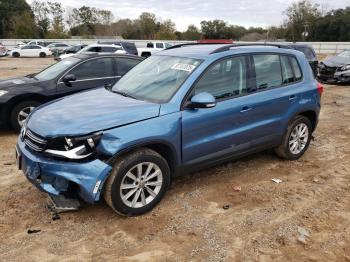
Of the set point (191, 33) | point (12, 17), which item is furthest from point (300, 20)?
point (12, 17)

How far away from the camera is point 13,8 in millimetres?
68562

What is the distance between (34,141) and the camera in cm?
384

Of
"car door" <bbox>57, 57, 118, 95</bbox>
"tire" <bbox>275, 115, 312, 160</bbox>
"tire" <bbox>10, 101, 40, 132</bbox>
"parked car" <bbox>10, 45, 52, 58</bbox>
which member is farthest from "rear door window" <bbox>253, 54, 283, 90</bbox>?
"parked car" <bbox>10, 45, 52, 58</bbox>

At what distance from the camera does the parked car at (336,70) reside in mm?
13796

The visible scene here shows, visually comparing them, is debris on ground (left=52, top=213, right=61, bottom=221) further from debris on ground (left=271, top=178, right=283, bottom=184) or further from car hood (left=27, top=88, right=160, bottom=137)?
debris on ground (left=271, top=178, right=283, bottom=184)

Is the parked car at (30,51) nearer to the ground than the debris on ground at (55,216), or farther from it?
farther from it

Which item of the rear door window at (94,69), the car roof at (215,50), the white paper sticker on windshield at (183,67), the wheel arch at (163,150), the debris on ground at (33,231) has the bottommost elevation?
the debris on ground at (33,231)

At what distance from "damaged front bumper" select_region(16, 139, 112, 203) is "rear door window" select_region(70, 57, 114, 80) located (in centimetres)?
405

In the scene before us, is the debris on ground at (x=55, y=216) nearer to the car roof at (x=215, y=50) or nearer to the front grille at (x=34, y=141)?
the front grille at (x=34, y=141)

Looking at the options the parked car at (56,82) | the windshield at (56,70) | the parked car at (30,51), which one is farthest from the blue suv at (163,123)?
the parked car at (30,51)

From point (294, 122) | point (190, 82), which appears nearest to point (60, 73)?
point (190, 82)

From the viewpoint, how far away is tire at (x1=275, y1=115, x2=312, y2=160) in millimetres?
5512

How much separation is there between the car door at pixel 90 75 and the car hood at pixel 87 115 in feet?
9.64

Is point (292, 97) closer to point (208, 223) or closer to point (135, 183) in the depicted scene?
point (208, 223)
